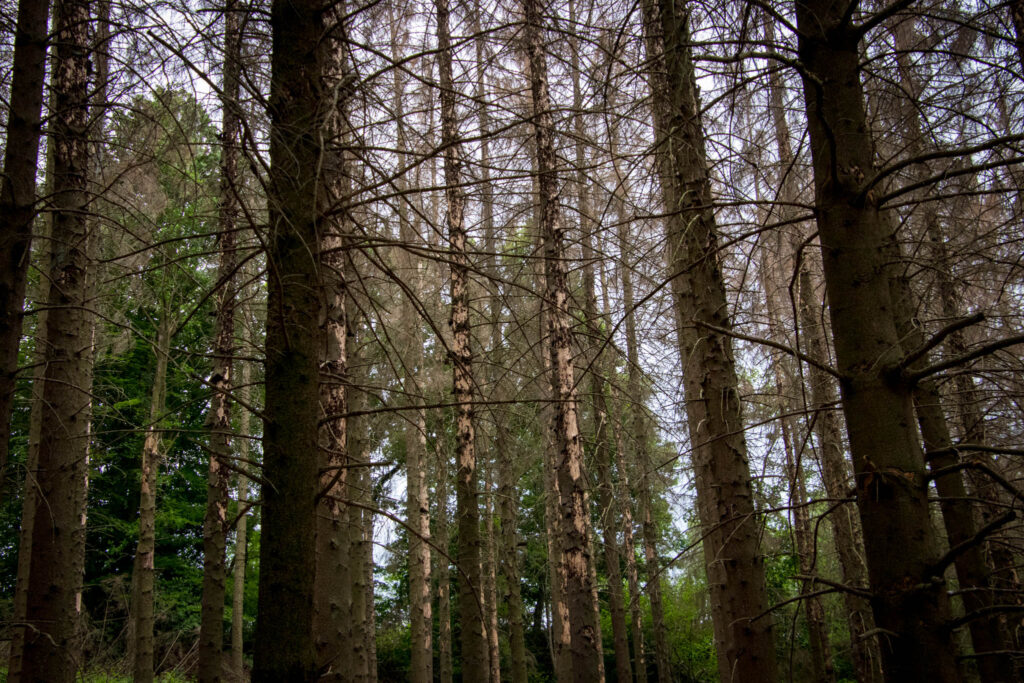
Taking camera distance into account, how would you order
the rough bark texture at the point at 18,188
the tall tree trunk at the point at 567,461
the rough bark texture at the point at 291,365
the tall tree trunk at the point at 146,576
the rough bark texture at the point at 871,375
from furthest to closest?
1. the tall tree trunk at the point at 146,576
2. the tall tree trunk at the point at 567,461
3. the rough bark texture at the point at 18,188
4. the rough bark texture at the point at 291,365
5. the rough bark texture at the point at 871,375

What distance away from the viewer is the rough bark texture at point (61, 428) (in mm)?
4734

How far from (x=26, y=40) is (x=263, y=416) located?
Answer: 2.92 m

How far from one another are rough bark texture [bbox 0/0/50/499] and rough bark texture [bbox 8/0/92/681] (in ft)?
2.55

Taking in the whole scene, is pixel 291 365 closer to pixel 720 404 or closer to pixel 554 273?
pixel 720 404

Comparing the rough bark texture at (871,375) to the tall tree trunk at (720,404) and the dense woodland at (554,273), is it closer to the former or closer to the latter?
the dense woodland at (554,273)

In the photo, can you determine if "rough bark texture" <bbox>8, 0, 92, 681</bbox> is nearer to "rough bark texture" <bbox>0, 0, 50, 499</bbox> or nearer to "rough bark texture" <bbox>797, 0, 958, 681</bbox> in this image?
"rough bark texture" <bbox>0, 0, 50, 499</bbox>

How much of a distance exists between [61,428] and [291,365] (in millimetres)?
3817

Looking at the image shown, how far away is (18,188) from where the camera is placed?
337 cm

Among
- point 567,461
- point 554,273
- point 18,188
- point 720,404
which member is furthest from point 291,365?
point 567,461

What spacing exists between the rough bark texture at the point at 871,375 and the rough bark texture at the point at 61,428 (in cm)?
443

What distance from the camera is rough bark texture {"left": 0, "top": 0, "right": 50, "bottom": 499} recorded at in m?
3.22

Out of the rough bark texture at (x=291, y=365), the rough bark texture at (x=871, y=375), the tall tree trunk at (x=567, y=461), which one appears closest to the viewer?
the rough bark texture at (x=871, y=375)

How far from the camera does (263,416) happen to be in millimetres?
2232

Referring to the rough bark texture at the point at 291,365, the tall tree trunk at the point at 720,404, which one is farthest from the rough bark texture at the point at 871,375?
the rough bark texture at the point at 291,365
